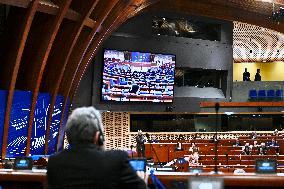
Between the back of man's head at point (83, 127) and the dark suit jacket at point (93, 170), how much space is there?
0.04 metres

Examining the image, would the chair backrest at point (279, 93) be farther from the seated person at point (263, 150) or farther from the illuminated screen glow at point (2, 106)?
the illuminated screen glow at point (2, 106)

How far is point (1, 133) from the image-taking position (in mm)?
12164

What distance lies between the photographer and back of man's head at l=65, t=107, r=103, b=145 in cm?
233

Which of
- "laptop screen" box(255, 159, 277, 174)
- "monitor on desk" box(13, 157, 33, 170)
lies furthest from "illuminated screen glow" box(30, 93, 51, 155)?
"laptop screen" box(255, 159, 277, 174)

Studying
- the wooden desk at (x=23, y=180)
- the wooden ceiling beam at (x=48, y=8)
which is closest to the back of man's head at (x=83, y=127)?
the wooden desk at (x=23, y=180)

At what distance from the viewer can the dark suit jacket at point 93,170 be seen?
2207 mm

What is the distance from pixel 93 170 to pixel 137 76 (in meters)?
18.6

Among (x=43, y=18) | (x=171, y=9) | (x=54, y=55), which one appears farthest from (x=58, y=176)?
(x=171, y=9)

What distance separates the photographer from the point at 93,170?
7.27ft

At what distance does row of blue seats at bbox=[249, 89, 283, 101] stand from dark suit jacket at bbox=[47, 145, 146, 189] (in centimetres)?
2377

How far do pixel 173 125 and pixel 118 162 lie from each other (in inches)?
815

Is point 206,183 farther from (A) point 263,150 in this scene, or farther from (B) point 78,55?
(A) point 263,150

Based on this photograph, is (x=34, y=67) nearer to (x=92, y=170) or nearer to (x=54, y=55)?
(x=54, y=55)

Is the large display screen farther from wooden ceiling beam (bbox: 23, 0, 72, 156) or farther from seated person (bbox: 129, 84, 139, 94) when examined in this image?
wooden ceiling beam (bbox: 23, 0, 72, 156)
